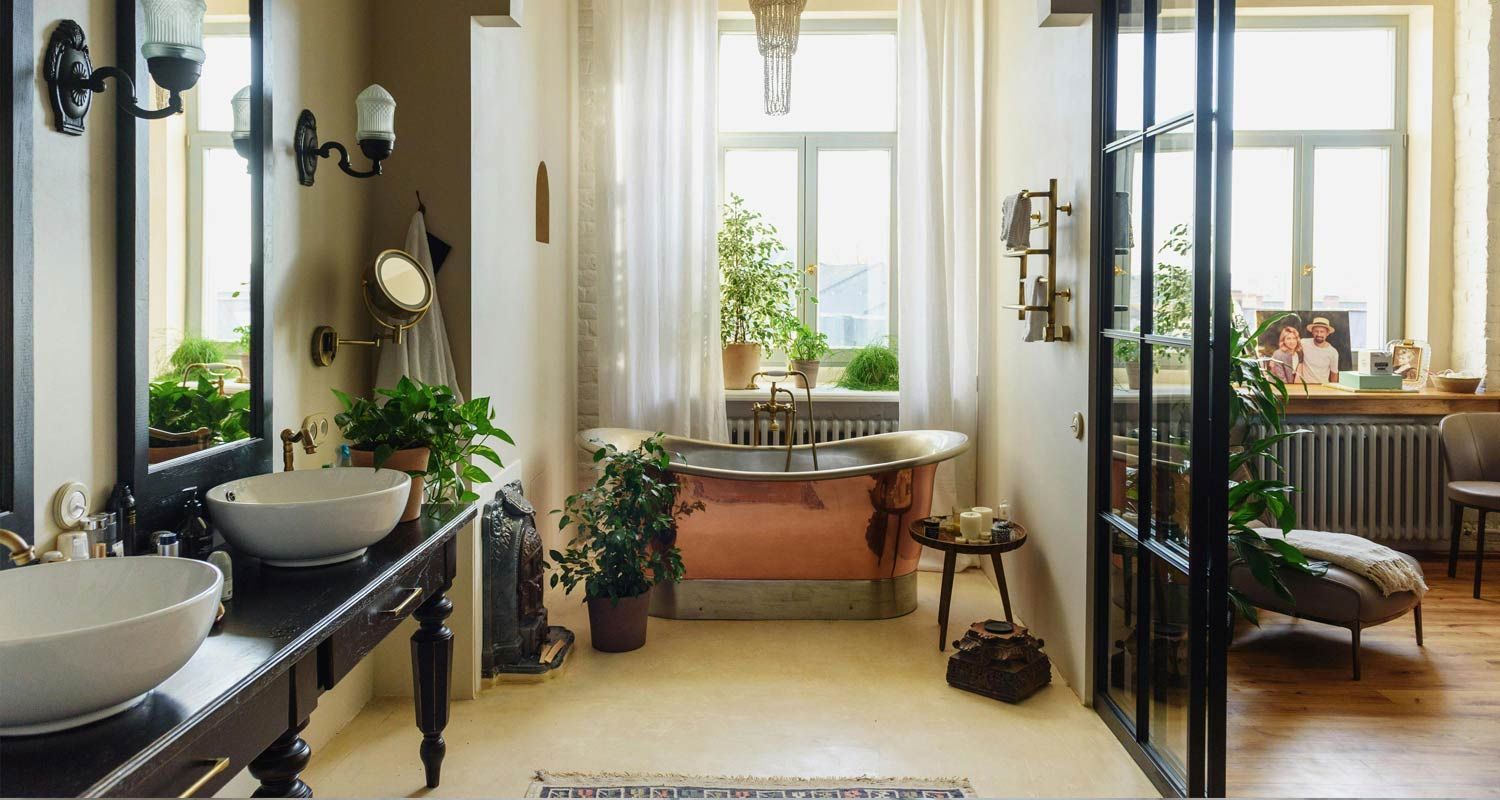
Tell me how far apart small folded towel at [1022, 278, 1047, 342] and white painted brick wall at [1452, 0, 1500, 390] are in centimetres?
289

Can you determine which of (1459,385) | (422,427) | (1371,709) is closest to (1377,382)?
(1459,385)

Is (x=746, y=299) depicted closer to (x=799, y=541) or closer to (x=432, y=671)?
(x=799, y=541)

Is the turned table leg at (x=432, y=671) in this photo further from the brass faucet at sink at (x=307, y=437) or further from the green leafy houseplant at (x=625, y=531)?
the green leafy houseplant at (x=625, y=531)

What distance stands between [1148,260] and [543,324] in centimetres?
259

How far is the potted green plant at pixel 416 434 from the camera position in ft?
8.98

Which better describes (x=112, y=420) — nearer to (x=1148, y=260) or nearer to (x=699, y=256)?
(x=1148, y=260)

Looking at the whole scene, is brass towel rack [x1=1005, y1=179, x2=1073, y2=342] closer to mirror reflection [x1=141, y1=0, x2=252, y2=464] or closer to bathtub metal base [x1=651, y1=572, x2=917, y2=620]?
bathtub metal base [x1=651, y1=572, x2=917, y2=620]

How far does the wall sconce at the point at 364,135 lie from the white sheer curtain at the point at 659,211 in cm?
238

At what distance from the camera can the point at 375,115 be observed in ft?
9.65

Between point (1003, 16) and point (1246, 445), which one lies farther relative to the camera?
point (1003, 16)

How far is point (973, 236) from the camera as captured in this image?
5.26 m

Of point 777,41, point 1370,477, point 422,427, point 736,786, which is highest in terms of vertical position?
point 777,41

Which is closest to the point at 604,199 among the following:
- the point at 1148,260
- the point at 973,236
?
the point at 973,236

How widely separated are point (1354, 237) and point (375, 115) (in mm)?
4984
